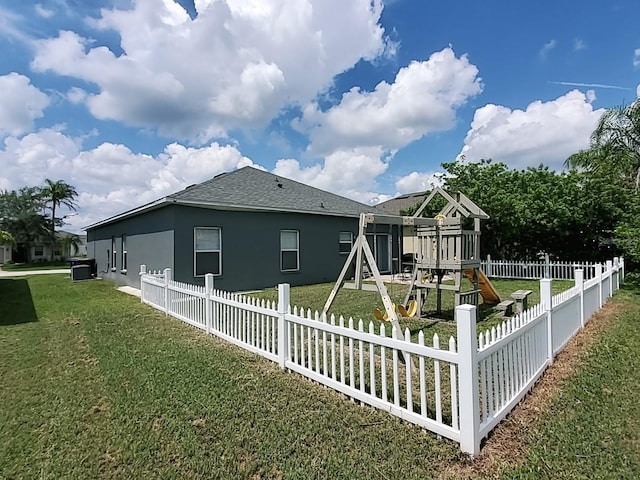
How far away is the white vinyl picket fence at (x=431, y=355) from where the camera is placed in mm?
2719

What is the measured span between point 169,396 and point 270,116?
11975 millimetres

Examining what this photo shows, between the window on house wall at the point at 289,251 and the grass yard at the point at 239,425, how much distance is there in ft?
26.7

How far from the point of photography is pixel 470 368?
8.57ft

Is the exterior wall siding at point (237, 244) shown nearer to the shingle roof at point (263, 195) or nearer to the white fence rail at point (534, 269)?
the shingle roof at point (263, 195)

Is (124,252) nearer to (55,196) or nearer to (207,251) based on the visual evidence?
(207,251)

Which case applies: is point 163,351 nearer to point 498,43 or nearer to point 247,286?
point 247,286

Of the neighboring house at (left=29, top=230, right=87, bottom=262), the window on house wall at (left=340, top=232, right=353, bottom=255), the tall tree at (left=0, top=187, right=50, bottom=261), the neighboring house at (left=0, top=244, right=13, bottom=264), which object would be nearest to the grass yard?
the window on house wall at (left=340, top=232, right=353, bottom=255)

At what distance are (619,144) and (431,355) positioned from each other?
18142 millimetres

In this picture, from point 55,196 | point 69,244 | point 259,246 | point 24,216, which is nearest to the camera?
point 259,246

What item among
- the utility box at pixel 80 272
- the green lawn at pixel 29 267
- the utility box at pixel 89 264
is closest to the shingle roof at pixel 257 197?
the utility box at pixel 89 264

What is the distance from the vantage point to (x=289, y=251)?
13547mm

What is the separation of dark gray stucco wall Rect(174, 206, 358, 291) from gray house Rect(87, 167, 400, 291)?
0.10 feet

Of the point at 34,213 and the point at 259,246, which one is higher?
the point at 34,213

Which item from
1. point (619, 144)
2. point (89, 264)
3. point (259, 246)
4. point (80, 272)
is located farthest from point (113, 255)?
point (619, 144)
